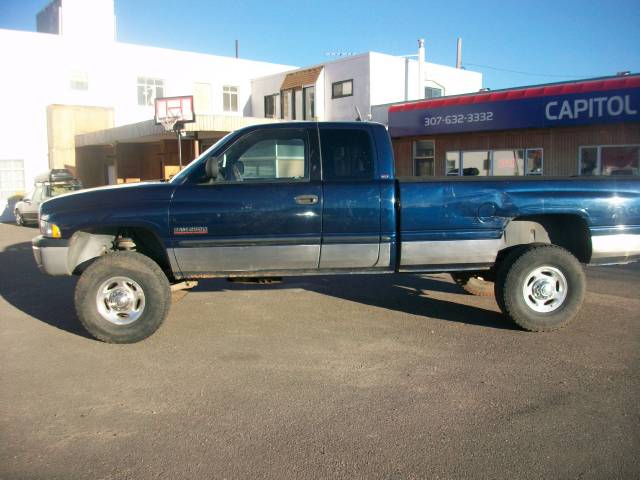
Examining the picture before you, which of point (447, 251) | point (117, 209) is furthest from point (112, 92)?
point (447, 251)

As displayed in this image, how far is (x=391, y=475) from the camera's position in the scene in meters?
3.16

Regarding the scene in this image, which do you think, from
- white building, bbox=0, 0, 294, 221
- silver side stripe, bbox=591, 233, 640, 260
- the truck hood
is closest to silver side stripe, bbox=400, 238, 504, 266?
silver side stripe, bbox=591, 233, 640, 260

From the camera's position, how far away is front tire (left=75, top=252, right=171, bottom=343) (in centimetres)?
552

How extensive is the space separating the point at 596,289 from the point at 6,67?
2702 centimetres

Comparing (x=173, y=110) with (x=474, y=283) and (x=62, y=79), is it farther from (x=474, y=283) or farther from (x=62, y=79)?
(x=474, y=283)

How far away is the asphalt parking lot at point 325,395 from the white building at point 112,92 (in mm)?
17090

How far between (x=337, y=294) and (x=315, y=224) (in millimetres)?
2337

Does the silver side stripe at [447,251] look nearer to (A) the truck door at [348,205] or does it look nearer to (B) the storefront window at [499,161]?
(A) the truck door at [348,205]

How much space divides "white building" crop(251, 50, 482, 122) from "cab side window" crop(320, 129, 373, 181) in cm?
1689

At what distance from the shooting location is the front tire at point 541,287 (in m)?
5.71

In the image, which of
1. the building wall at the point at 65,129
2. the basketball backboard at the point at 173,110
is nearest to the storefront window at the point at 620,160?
the basketball backboard at the point at 173,110

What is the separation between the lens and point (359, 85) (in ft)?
81.6

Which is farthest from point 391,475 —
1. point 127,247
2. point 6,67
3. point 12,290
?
point 6,67

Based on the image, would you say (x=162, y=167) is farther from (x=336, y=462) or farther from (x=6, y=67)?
(x=336, y=462)
